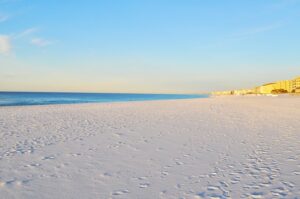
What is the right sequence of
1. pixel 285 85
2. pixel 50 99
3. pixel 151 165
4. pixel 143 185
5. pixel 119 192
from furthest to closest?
pixel 285 85 → pixel 50 99 → pixel 151 165 → pixel 143 185 → pixel 119 192

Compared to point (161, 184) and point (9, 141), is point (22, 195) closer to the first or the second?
point (161, 184)

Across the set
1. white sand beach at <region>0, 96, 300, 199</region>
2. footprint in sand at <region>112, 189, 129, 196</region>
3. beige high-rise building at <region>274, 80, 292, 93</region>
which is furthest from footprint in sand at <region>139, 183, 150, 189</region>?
beige high-rise building at <region>274, 80, 292, 93</region>

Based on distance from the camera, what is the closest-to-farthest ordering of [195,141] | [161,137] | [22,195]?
[22,195] < [195,141] < [161,137]

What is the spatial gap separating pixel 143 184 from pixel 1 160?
14.0 feet

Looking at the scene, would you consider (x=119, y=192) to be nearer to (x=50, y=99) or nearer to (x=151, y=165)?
(x=151, y=165)

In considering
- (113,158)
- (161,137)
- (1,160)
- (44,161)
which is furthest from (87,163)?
(161,137)

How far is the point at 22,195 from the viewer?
4332 mm

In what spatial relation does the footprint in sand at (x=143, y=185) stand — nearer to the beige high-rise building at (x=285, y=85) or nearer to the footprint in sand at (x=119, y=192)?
the footprint in sand at (x=119, y=192)

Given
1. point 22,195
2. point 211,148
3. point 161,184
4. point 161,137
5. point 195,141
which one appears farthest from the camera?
point 161,137

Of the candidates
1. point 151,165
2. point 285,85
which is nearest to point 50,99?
point 151,165

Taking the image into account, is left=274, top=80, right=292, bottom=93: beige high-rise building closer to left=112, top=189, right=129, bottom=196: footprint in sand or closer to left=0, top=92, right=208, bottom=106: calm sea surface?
left=0, top=92, right=208, bottom=106: calm sea surface

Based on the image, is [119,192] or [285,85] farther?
[285,85]

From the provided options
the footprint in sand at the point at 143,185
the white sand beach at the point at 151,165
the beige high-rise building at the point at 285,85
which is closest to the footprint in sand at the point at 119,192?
Answer: the white sand beach at the point at 151,165

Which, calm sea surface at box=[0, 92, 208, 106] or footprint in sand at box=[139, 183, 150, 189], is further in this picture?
calm sea surface at box=[0, 92, 208, 106]
